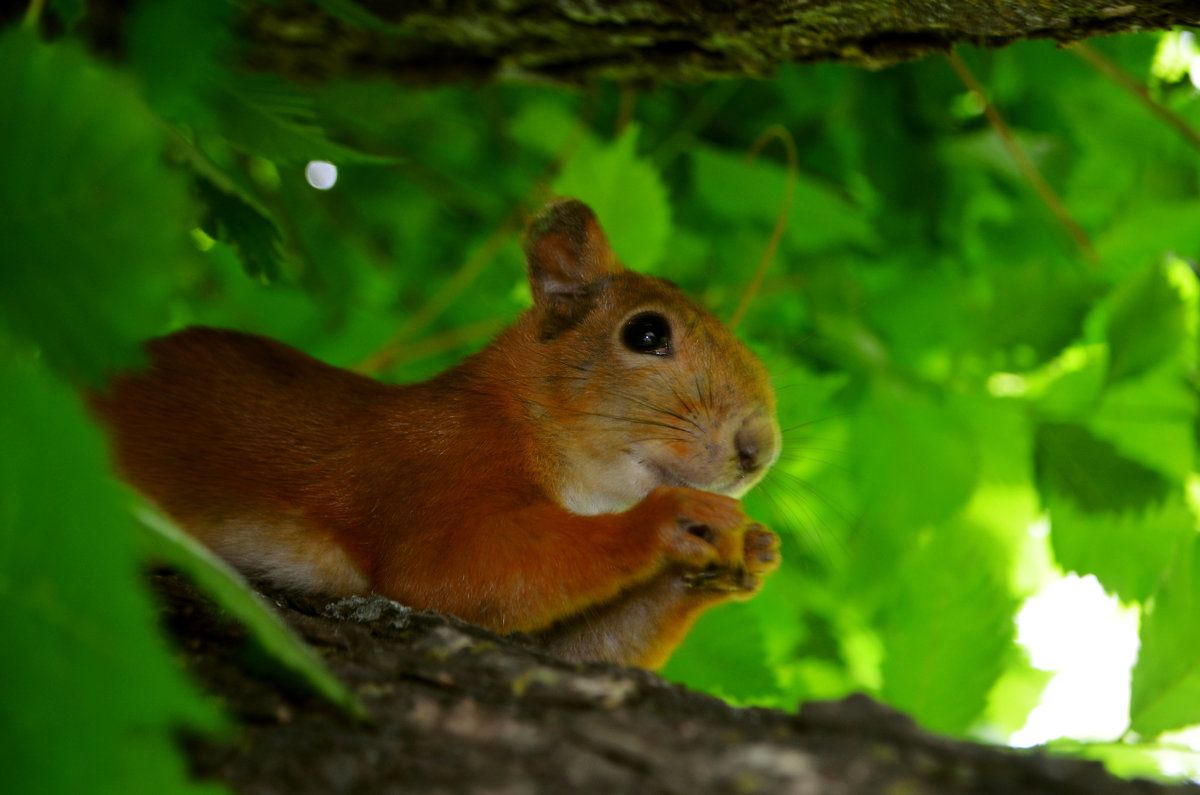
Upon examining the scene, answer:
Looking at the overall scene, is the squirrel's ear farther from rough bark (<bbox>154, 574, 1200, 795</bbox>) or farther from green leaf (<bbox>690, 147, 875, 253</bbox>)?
rough bark (<bbox>154, 574, 1200, 795</bbox>)

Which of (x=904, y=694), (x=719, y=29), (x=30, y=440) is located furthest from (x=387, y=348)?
(x=30, y=440)

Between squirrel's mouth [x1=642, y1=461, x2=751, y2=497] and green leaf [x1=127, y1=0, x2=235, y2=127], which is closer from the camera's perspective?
green leaf [x1=127, y1=0, x2=235, y2=127]

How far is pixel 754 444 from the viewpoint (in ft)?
6.89

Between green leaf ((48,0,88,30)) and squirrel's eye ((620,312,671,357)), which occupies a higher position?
squirrel's eye ((620,312,671,357))

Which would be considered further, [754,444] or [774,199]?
[774,199]

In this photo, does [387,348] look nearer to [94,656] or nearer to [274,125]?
[274,125]

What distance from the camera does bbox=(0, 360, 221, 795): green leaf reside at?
27.1 inches

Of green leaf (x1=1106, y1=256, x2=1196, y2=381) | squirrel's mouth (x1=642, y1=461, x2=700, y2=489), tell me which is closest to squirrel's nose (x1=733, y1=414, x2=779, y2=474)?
squirrel's mouth (x1=642, y1=461, x2=700, y2=489)

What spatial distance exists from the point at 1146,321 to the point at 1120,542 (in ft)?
1.81

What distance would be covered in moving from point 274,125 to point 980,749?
149 centimetres

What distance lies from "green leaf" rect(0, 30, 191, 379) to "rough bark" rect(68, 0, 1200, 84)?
103 cm

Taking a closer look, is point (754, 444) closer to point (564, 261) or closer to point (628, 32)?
point (564, 261)

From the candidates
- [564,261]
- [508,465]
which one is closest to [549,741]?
[508,465]

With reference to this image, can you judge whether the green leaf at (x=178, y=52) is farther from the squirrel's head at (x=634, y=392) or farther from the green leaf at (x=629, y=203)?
the green leaf at (x=629, y=203)
